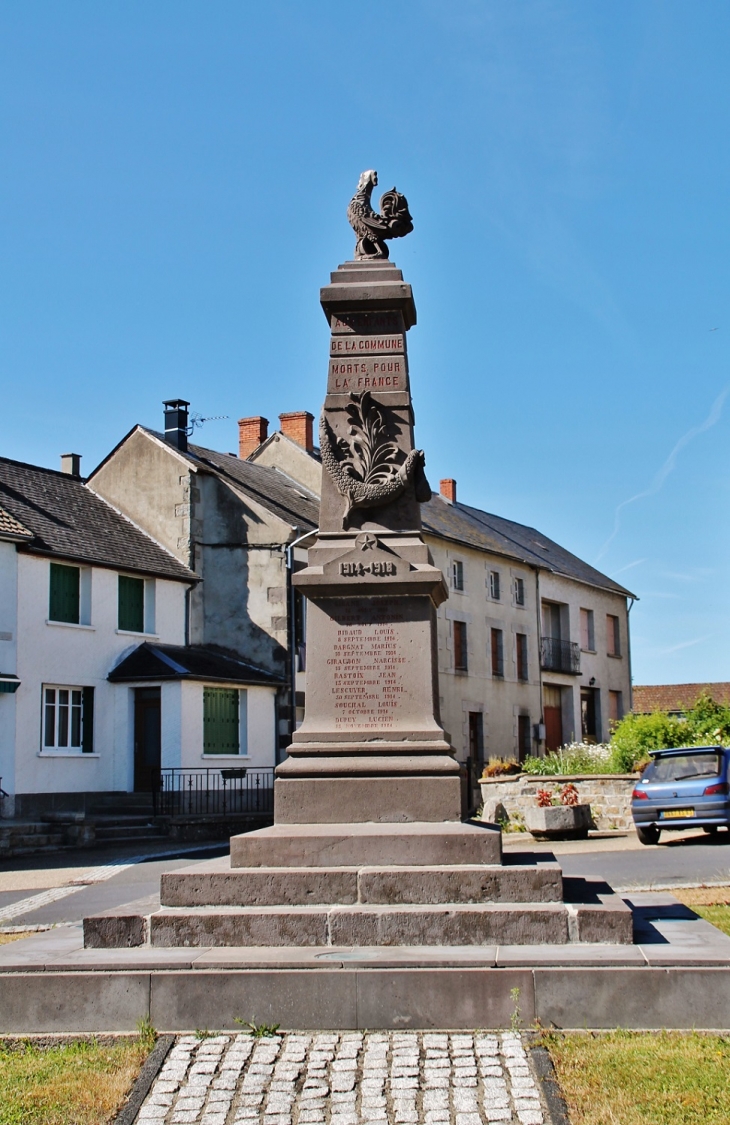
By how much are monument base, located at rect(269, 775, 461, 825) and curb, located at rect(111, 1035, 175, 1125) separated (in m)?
2.20

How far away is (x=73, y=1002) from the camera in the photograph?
20.6 feet

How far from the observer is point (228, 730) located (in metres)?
27.4

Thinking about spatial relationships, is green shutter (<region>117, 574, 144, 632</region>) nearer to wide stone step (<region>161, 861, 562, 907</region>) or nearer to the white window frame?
the white window frame

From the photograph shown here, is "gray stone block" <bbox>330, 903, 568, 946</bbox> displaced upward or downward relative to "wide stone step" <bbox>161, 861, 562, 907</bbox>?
downward

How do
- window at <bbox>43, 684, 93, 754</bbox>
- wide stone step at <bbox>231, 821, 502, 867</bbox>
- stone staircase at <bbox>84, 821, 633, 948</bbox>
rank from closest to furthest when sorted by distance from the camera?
stone staircase at <bbox>84, 821, 633, 948</bbox>
wide stone step at <bbox>231, 821, 502, 867</bbox>
window at <bbox>43, 684, 93, 754</bbox>

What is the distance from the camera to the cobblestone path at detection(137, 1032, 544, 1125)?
5.16 metres

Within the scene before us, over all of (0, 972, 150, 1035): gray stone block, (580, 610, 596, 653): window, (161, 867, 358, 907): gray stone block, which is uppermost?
(580, 610, 596, 653): window

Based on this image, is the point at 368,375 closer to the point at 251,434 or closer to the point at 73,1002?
the point at 73,1002

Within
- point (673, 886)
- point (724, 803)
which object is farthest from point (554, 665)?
point (673, 886)

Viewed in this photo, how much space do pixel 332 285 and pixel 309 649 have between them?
2886 millimetres

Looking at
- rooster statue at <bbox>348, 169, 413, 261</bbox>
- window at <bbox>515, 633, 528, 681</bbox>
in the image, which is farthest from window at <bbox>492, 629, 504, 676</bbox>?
rooster statue at <bbox>348, 169, 413, 261</bbox>

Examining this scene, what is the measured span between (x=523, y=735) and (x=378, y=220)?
32163mm

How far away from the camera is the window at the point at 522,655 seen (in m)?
40.5

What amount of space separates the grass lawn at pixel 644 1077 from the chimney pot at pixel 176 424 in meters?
26.9
